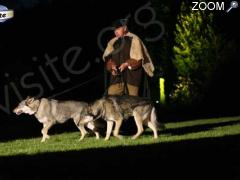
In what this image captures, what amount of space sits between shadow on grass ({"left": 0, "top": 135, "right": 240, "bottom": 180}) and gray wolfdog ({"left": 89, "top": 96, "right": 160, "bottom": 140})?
2761 millimetres

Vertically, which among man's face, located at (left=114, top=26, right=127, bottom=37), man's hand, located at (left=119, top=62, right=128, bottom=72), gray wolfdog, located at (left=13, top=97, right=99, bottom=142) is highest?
man's face, located at (left=114, top=26, right=127, bottom=37)

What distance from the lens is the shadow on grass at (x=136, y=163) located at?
7.30m

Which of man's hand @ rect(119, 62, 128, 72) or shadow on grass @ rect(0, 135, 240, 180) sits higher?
man's hand @ rect(119, 62, 128, 72)

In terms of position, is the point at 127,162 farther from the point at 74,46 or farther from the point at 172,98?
the point at 172,98

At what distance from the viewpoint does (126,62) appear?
45.7ft

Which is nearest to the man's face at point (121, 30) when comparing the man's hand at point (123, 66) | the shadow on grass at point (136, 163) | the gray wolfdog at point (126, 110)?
the man's hand at point (123, 66)

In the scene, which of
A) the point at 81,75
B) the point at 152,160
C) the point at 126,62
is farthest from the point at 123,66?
the point at 81,75

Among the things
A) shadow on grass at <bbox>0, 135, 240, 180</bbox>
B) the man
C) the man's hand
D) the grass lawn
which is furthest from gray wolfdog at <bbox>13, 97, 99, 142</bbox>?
shadow on grass at <bbox>0, 135, 240, 180</bbox>

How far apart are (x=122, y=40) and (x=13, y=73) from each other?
1180cm

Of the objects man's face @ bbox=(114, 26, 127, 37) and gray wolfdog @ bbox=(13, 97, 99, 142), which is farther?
gray wolfdog @ bbox=(13, 97, 99, 142)

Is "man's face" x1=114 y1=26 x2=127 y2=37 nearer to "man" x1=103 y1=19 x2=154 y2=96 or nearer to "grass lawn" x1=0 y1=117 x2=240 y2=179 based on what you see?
"man" x1=103 y1=19 x2=154 y2=96

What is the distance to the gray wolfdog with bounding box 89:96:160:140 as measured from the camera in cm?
1330

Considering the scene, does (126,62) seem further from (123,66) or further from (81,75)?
(81,75)

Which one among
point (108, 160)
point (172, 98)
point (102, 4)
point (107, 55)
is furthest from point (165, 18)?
point (108, 160)
